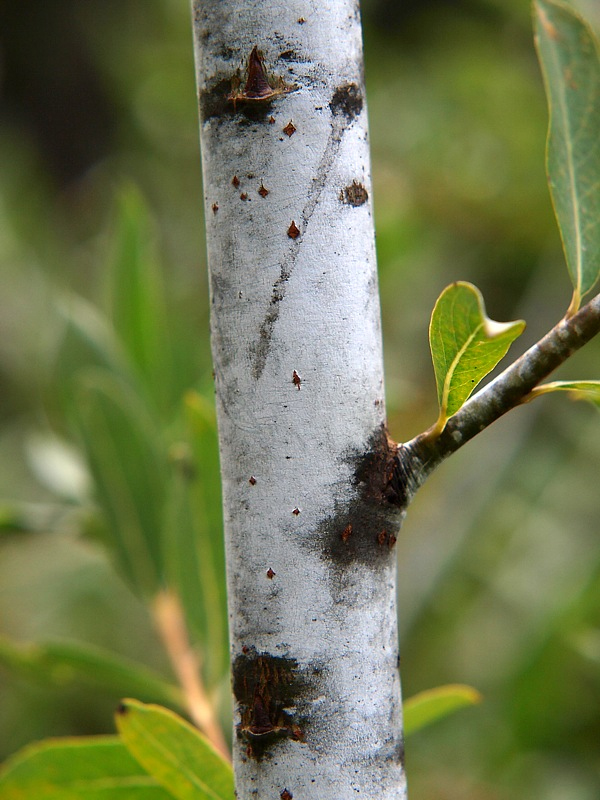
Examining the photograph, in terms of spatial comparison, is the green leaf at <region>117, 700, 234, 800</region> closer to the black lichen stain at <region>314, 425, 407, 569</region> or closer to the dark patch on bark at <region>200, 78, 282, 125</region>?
the black lichen stain at <region>314, 425, 407, 569</region>

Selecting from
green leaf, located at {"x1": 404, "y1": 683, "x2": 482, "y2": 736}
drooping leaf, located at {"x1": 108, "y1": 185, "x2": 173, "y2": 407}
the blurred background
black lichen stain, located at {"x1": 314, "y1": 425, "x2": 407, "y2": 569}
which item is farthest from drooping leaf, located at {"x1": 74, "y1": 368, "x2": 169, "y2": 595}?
black lichen stain, located at {"x1": 314, "y1": 425, "x2": 407, "y2": 569}

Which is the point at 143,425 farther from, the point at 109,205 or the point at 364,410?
the point at 109,205

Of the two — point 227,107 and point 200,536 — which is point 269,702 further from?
point 200,536

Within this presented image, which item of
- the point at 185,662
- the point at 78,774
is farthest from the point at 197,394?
the point at 78,774

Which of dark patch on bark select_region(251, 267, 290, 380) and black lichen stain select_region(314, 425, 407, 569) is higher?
dark patch on bark select_region(251, 267, 290, 380)

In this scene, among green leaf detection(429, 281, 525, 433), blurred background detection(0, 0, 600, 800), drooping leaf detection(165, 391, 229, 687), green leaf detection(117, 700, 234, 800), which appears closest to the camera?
green leaf detection(429, 281, 525, 433)

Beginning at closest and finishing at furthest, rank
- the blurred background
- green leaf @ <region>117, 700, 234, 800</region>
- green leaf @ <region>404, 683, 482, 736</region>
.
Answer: green leaf @ <region>117, 700, 234, 800</region> → green leaf @ <region>404, 683, 482, 736</region> → the blurred background

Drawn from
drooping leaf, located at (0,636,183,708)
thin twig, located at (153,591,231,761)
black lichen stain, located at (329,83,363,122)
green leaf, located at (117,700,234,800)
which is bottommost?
thin twig, located at (153,591,231,761)

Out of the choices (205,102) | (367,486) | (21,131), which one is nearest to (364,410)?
(367,486)
